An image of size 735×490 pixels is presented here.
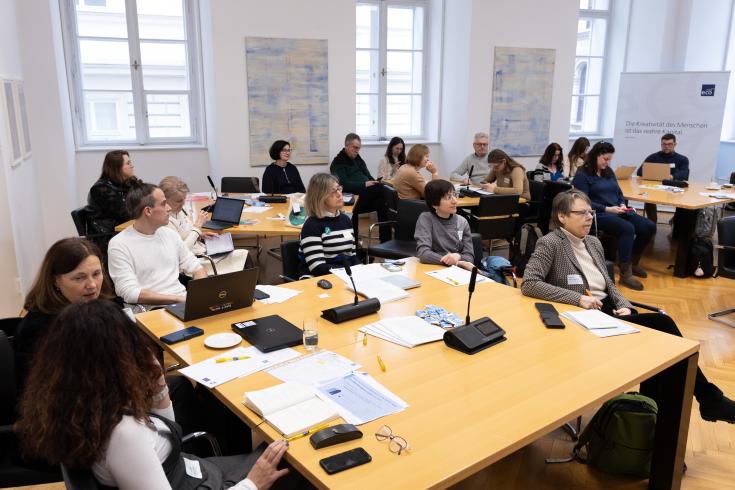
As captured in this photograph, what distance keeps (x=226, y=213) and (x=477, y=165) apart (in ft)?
12.2

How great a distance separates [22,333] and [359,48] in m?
7.38

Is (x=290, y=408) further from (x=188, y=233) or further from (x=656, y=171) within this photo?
(x=656, y=171)

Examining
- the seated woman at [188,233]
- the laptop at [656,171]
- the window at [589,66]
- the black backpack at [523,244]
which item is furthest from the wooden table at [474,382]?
the window at [589,66]

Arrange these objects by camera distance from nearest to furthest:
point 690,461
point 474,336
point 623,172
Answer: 1. point 474,336
2. point 690,461
3. point 623,172

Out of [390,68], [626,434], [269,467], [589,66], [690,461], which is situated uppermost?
[589,66]

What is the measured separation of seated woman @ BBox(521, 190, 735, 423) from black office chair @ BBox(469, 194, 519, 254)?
2.12 m

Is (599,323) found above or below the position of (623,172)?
below

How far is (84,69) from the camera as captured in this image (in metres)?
7.43

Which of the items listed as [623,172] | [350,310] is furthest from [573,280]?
[623,172]

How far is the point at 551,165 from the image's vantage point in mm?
7520

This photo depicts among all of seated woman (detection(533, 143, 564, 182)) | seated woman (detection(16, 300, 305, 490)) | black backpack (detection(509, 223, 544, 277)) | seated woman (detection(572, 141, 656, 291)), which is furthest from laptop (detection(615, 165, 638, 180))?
seated woman (detection(16, 300, 305, 490))

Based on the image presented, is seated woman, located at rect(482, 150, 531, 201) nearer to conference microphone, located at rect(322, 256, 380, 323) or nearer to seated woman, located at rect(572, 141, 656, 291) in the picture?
seated woman, located at rect(572, 141, 656, 291)

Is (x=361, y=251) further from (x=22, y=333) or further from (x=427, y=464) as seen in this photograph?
(x=427, y=464)

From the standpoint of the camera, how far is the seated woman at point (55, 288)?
229cm
